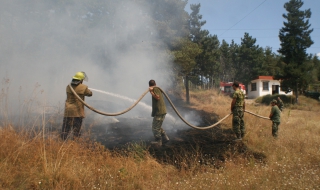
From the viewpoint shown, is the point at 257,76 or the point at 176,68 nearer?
the point at 176,68

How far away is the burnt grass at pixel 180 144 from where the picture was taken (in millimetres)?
4395

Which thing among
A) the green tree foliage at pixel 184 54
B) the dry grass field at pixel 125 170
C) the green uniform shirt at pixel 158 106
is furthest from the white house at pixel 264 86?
the green uniform shirt at pixel 158 106

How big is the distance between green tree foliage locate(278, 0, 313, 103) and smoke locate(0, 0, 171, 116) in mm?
12797

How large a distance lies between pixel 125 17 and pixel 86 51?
2416 mm

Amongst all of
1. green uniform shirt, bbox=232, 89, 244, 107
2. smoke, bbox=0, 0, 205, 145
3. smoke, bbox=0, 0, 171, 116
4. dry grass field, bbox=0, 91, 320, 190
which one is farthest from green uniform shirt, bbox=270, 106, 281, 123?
smoke, bbox=0, 0, 171, 116

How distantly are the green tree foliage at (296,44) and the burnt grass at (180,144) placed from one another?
1617 cm

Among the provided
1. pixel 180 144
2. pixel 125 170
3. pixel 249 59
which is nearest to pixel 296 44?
pixel 249 59

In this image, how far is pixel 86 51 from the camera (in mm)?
11391

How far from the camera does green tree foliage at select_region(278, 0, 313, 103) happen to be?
20.4 m

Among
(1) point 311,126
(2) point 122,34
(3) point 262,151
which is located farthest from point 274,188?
(2) point 122,34

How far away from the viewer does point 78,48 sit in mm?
10953

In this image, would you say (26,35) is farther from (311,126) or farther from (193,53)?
(311,126)

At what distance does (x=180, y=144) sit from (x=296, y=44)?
2001 cm

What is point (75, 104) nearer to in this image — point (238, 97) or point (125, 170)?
point (125, 170)
